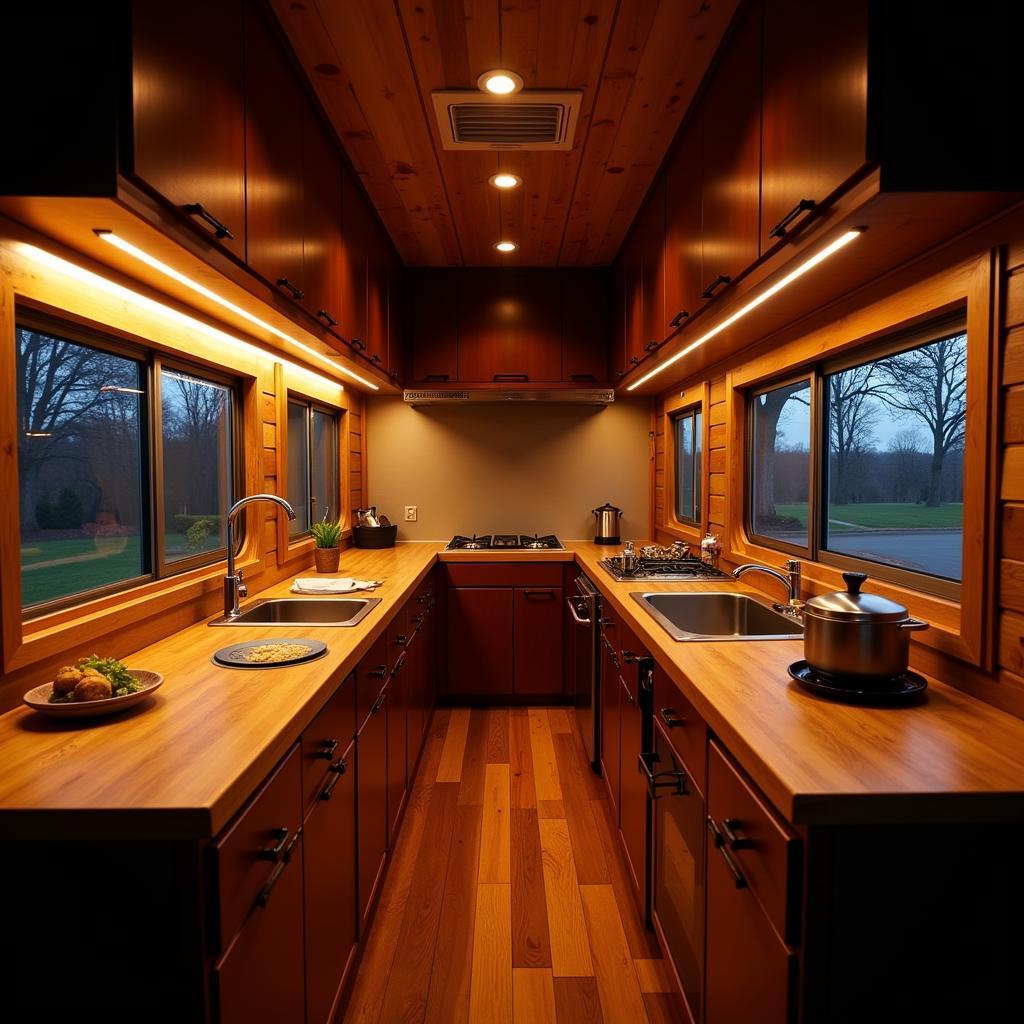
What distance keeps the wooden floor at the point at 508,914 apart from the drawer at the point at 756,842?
0.79 meters

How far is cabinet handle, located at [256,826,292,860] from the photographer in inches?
45.5

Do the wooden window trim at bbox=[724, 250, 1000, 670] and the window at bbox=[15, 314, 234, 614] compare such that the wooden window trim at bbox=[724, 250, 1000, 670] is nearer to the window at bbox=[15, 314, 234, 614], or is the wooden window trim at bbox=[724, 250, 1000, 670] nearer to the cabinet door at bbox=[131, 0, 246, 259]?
the cabinet door at bbox=[131, 0, 246, 259]

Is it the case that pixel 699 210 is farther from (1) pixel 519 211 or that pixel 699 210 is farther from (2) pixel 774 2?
(1) pixel 519 211

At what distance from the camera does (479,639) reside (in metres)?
4.03

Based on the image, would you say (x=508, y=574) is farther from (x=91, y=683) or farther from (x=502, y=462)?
(x=91, y=683)

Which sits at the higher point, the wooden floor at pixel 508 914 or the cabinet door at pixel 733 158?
the cabinet door at pixel 733 158

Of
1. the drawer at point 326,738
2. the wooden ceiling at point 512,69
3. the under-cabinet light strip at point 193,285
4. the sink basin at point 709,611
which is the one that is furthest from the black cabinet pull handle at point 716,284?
the drawer at point 326,738

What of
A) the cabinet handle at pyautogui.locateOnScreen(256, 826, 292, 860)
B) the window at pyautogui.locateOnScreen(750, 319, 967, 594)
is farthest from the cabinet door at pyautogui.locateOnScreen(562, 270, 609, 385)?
the cabinet handle at pyautogui.locateOnScreen(256, 826, 292, 860)

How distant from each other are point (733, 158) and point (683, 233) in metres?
0.57

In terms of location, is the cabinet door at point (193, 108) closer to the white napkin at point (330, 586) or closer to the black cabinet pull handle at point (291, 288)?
the black cabinet pull handle at point (291, 288)

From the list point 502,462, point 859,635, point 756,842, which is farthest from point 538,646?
point 756,842

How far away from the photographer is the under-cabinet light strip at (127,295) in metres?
1.45

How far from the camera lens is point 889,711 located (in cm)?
130

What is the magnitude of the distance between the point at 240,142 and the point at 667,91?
139 centimetres
